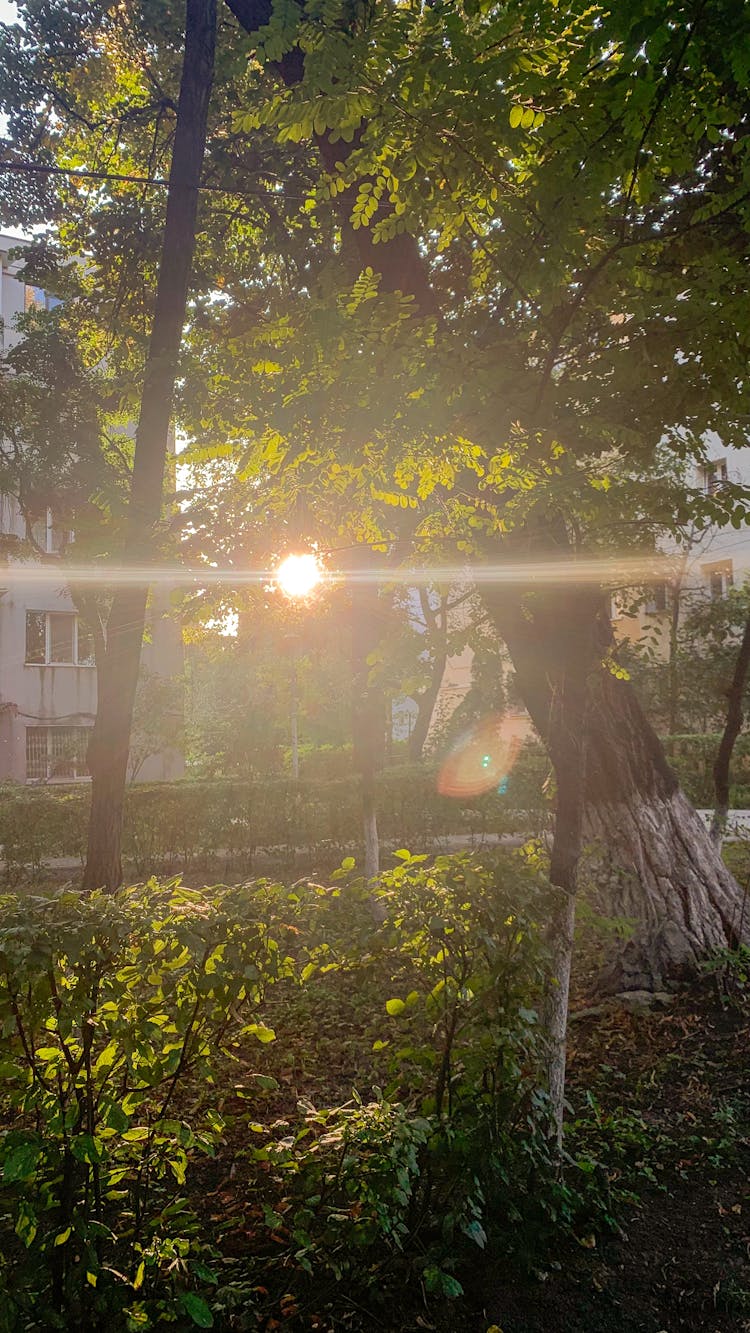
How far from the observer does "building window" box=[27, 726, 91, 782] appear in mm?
22359

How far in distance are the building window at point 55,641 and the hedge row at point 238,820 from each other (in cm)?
1203

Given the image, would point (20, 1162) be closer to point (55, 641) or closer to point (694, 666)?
point (694, 666)

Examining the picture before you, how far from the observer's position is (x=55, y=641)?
23.5m

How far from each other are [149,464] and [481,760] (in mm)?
12556

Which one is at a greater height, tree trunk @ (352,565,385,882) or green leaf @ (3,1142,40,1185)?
tree trunk @ (352,565,385,882)

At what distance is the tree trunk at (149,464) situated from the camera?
631cm

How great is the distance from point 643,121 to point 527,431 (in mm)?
1081

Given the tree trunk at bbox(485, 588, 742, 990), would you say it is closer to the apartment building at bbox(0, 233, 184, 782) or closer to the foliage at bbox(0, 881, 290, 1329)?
the foliage at bbox(0, 881, 290, 1329)

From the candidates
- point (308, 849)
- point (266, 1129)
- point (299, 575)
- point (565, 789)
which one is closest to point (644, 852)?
point (565, 789)

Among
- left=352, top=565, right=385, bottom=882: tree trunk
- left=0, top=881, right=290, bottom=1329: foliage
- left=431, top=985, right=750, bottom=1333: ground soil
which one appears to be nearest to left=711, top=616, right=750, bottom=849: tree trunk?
left=431, top=985, right=750, bottom=1333: ground soil

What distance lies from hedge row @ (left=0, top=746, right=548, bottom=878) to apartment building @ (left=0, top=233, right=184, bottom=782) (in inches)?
435

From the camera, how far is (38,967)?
2102mm

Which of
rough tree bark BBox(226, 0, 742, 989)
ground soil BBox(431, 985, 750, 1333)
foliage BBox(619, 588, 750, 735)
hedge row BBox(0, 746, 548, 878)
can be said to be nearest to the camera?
ground soil BBox(431, 985, 750, 1333)

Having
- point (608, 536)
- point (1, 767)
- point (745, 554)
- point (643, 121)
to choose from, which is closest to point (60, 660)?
point (1, 767)
